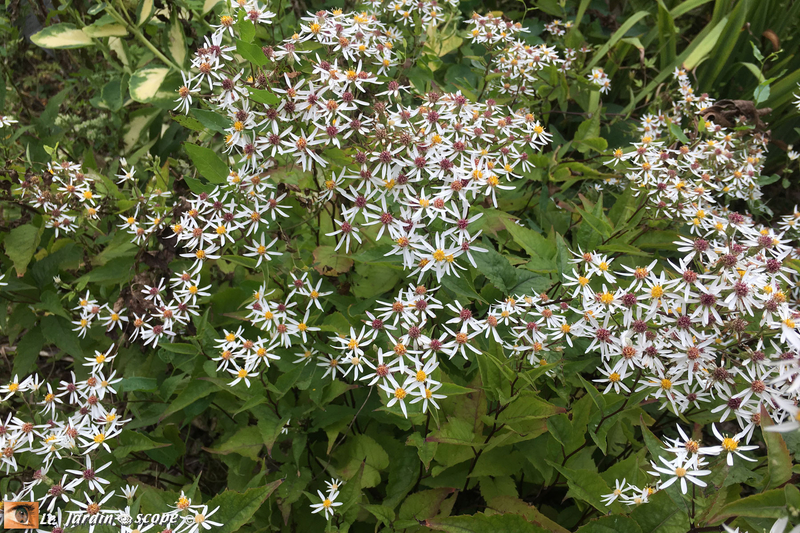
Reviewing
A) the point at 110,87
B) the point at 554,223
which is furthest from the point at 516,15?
the point at 110,87

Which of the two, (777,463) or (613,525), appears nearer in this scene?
(777,463)

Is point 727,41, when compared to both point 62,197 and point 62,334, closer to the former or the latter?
point 62,197

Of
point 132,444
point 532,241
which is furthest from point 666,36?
point 132,444

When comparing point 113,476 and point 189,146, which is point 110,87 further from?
point 113,476

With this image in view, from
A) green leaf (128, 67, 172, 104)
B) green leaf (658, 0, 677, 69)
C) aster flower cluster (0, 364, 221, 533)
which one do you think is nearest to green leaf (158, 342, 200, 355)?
aster flower cluster (0, 364, 221, 533)

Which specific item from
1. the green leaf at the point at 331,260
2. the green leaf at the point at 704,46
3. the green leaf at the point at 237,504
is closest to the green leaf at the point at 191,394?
the green leaf at the point at 237,504

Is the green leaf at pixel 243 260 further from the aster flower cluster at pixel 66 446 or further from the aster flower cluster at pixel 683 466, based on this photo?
the aster flower cluster at pixel 683 466
